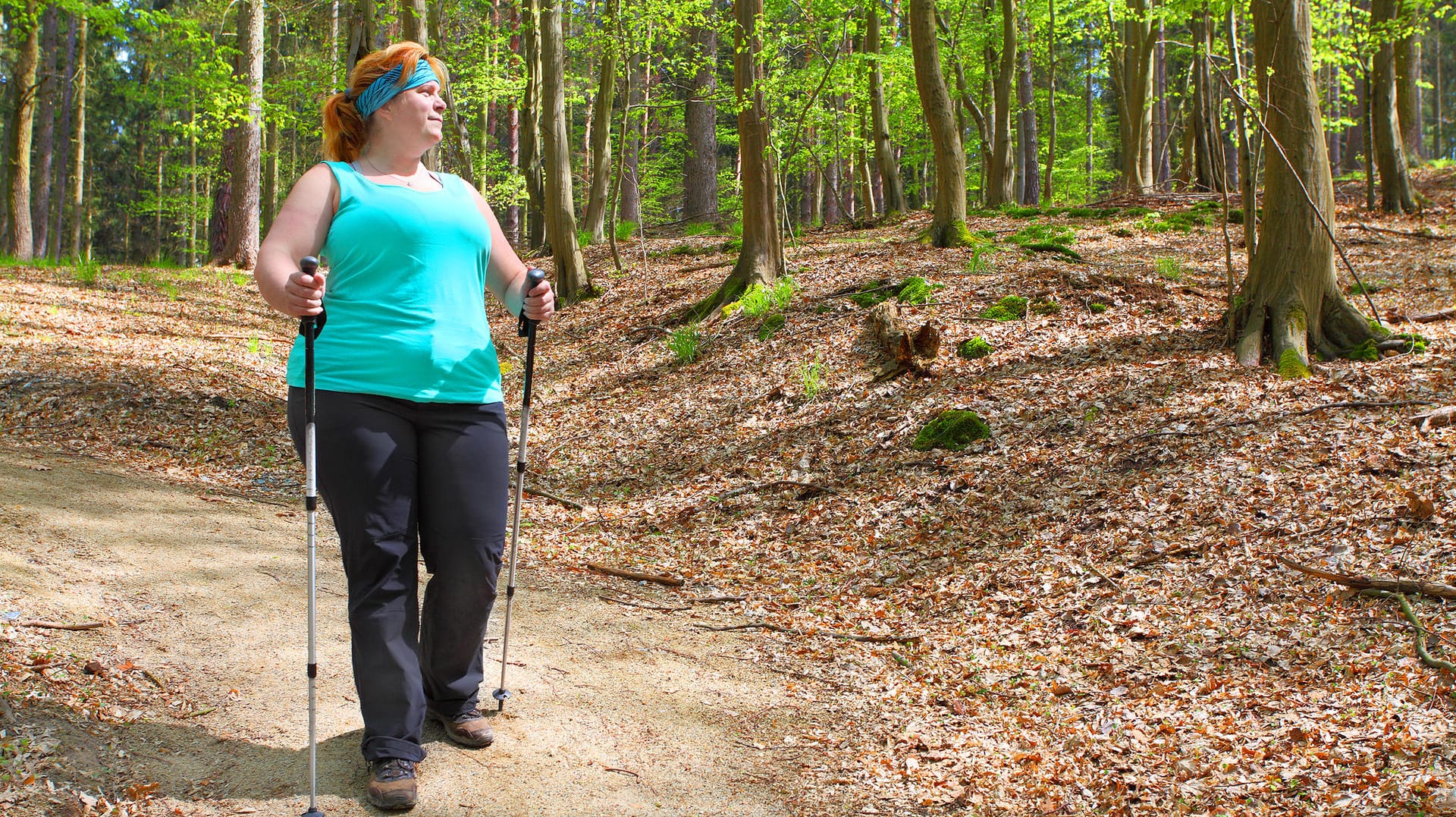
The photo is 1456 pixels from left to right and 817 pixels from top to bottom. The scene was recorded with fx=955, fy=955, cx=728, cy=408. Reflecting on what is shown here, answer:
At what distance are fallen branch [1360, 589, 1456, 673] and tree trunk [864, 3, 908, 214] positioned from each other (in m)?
12.5

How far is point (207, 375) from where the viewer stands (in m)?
8.65

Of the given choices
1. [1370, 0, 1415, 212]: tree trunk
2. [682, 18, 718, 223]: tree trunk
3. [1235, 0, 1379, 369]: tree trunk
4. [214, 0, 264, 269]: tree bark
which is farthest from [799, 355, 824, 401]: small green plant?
[682, 18, 718, 223]: tree trunk

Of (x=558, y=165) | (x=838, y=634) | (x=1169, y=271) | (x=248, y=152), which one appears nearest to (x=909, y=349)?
(x=1169, y=271)

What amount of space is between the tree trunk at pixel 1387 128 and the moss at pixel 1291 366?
30.8 feet

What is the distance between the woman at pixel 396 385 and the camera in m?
2.74

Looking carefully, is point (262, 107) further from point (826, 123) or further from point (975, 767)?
point (975, 767)

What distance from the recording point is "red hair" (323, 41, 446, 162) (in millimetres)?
2822

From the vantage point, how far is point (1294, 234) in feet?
22.7

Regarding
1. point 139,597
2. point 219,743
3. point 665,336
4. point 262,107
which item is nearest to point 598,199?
point 262,107

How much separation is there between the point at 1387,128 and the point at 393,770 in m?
16.0

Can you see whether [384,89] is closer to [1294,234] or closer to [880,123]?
[1294,234]

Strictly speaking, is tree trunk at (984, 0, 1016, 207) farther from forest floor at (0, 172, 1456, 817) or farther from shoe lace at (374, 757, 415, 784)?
shoe lace at (374, 757, 415, 784)

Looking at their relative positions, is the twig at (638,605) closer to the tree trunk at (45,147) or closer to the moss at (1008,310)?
the moss at (1008,310)

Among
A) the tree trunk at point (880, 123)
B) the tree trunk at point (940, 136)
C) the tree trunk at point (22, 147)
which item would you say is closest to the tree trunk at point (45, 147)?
the tree trunk at point (22, 147)
